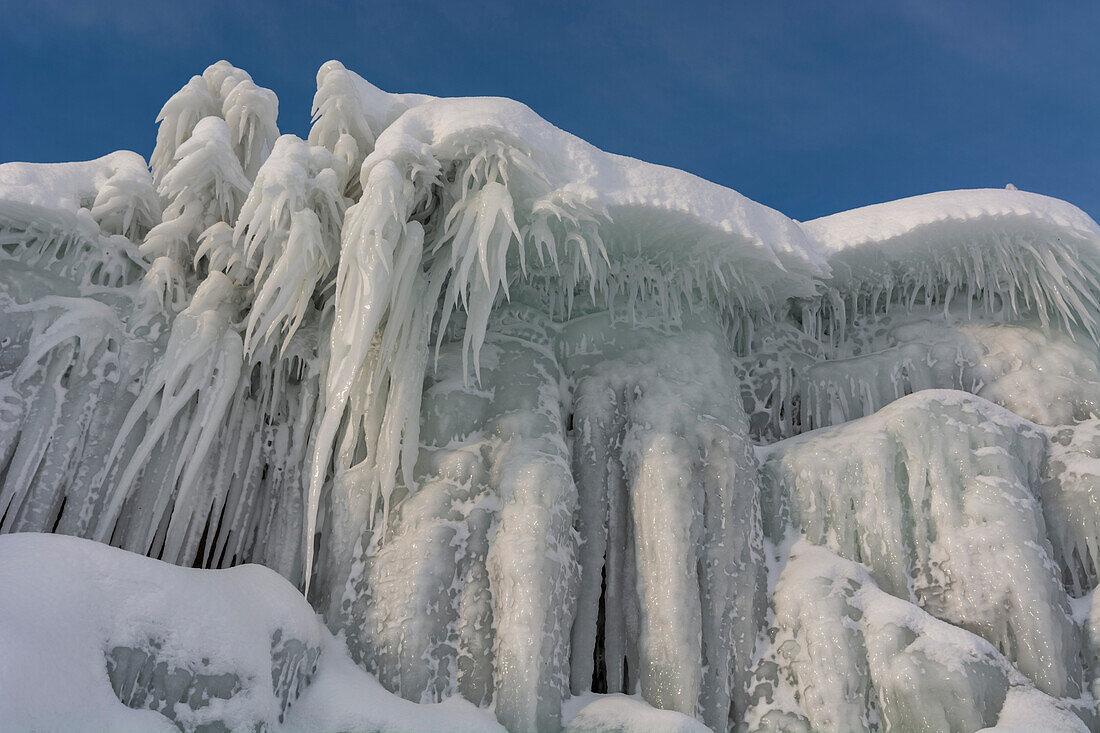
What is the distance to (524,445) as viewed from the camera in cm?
549

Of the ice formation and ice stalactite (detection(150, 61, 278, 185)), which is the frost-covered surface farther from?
ice stalactite (detection(150, 61, 278, 185))

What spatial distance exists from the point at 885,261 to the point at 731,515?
2.76 metres

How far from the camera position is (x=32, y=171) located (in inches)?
226

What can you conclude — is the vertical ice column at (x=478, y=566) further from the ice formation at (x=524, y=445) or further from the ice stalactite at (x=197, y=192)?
the ice stalactite at (x=197, y=192)

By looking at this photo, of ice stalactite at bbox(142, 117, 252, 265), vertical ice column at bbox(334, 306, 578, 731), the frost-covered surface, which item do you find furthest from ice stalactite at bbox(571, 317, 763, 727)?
ice stalactite at bbox(142, 117, 252, 265)

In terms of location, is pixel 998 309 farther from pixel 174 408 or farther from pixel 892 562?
pixel 174 408

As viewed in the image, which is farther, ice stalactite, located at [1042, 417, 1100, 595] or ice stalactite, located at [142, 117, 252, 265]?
ice stalactite, located at [142, 117, 252, 265]

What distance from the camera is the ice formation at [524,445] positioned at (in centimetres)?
481

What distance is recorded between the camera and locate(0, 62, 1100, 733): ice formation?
15.8 feet

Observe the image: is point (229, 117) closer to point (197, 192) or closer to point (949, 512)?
point (197, 192)

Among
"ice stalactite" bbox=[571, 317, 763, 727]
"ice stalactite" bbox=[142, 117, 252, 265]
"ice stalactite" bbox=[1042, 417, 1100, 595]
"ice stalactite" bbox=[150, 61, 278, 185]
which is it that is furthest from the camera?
"ice stalactite" bbox=[150, 61, 278, 185]

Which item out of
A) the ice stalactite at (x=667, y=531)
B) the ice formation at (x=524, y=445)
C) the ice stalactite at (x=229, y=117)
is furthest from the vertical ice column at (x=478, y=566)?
the ice stalactite at (x=229, y=117)

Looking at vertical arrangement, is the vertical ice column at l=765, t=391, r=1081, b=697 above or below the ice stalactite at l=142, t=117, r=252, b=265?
below

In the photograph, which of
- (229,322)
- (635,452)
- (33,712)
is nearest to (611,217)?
(635,452)
